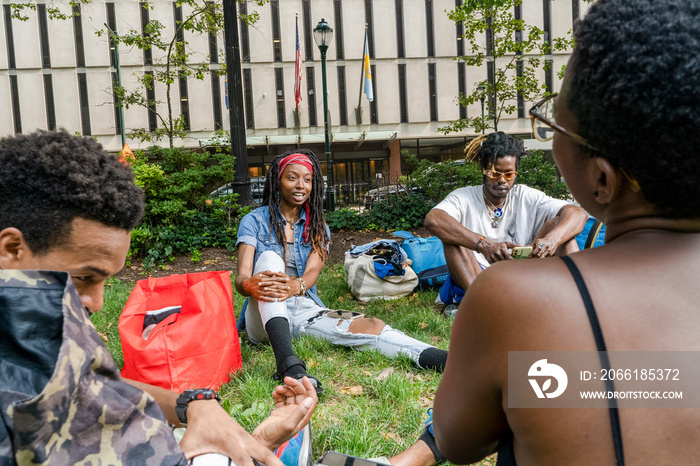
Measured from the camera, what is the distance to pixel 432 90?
2794 cm

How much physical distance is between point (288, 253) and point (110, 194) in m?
2.63

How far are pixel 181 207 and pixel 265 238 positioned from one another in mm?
4400

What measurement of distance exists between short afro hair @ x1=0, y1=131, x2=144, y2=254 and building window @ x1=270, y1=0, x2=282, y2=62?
2661 cm

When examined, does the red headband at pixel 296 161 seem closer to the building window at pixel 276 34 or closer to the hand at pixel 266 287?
the hand at pixel 266 287

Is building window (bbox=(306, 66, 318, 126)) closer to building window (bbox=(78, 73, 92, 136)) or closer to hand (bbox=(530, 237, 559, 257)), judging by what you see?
building window (bbox=(78, 73, 92, 136))

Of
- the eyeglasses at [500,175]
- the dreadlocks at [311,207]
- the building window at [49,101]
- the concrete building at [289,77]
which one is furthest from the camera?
the building window at [49,101]

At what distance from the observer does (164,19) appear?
81.7 feet

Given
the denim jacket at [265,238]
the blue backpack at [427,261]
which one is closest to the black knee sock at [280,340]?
the denim jacket at [265,238]

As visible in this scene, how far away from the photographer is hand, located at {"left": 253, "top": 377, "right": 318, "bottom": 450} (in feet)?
6.07

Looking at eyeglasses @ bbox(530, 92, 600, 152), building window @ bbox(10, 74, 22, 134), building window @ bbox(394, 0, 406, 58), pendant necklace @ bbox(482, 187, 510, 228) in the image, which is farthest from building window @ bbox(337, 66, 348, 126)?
eyeglasses @ bbox(530, 92, 600, 152)

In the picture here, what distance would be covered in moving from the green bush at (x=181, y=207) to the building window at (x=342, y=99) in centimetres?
1967

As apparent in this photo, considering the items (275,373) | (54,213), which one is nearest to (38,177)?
(54,213)

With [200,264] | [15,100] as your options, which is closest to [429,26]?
[15,100]

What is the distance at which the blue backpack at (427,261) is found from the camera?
5.28 meters
